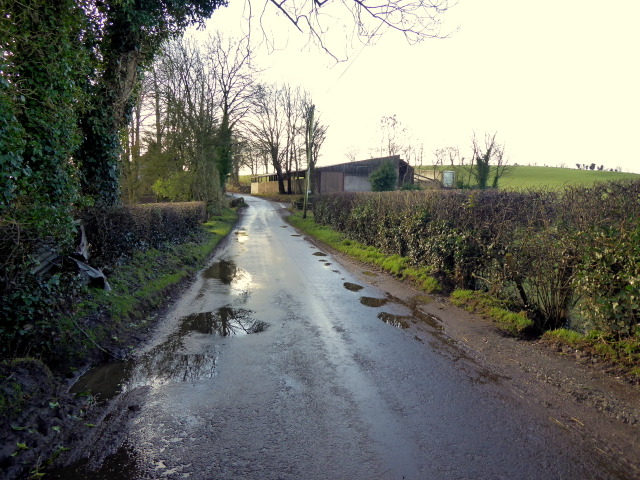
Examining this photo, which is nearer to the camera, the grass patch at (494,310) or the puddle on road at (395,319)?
the grass patch at (494,310)

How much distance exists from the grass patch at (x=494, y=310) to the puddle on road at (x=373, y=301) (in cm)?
144

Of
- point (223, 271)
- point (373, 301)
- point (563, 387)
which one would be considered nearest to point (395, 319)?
point (373, 301)

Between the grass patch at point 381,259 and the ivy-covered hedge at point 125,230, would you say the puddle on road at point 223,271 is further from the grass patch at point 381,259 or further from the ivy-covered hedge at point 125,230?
the grass patch at point 381,259

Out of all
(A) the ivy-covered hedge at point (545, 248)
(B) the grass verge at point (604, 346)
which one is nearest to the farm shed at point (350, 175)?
(A) the ivy-covered hedge at point (545, 248)

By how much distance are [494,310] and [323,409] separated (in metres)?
4.45

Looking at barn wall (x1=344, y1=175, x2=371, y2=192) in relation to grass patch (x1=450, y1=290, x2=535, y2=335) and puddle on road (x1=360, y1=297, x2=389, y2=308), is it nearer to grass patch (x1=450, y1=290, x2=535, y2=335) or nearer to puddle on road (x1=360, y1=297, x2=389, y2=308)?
puddle on road (x1=360, y1=297, x2=389, y2=308)

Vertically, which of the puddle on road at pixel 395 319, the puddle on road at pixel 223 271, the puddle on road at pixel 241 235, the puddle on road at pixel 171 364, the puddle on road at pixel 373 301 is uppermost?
the puddle on road at pixel 171 364

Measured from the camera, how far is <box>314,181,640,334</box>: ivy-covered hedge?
16.1 feet

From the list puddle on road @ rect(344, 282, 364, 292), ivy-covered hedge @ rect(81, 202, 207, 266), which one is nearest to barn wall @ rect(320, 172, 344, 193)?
ivy-covered hedge @ rect(81, 202, 207, 266)

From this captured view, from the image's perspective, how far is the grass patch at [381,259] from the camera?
9709 mm

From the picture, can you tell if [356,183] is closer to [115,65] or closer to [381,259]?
[381,259]

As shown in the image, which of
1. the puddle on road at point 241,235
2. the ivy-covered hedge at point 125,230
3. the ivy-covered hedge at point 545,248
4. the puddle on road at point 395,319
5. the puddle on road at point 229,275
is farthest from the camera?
the puddle on road at point 241,235

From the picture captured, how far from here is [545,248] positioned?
6.14m

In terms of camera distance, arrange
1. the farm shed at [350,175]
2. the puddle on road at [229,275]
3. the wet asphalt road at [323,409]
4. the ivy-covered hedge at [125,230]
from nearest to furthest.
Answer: the wet asphalt road at [323,409], the ivy-covered hedge at [125,230], the puddle on road at [229,275], the farm shed at [350,175]
